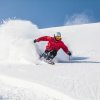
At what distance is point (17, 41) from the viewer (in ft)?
39.0

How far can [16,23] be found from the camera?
1385cm

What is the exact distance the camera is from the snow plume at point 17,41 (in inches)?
436

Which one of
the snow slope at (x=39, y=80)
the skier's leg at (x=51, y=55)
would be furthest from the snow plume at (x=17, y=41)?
the skier's leg at (x=51, y=55)

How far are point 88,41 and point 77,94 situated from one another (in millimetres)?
14225

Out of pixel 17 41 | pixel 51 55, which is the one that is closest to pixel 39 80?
pixel 51 55

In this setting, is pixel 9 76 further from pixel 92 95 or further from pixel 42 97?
pixel 92 95

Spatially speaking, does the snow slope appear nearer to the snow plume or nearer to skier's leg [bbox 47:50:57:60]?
the snow plume

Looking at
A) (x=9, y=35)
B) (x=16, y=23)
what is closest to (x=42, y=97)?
(x=9, y=35)

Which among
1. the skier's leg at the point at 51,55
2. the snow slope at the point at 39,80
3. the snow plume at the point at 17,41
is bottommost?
the snow slope at the point at 39,80

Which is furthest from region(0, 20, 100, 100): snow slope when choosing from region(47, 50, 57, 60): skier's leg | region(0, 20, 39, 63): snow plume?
region(47, 50, 57, 60): skier's leg

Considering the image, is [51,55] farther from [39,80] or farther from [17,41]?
[39,80]

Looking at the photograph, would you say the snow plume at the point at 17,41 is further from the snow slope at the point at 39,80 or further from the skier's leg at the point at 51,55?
the skier's leg at the point at 51,55

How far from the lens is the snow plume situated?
11.1 meters

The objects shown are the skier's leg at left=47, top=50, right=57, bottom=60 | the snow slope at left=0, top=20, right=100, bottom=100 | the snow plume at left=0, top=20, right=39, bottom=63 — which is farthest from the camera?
the snow plume at left=0, top=20, right=39, bottom=63
